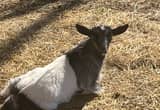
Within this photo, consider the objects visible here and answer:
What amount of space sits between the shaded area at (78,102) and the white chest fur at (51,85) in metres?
0.22

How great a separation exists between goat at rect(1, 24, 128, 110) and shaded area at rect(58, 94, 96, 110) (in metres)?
0.10

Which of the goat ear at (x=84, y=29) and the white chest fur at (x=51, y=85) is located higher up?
the goat ear at (x=84, y=29)

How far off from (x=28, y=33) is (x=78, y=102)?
213 centimetres

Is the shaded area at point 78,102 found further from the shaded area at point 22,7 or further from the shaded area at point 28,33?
the shaded area at point 22,7

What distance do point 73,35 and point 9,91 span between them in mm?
2032

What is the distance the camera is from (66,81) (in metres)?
5.39

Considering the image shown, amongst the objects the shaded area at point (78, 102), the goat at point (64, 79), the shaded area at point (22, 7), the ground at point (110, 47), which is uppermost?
the goat at point (64, 79)

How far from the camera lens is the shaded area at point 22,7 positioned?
27.1ft

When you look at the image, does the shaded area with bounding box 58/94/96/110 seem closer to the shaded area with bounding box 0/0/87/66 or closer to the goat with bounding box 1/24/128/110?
the goat with bounding box 1/24/128/110

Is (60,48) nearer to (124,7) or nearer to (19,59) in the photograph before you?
(19,59)

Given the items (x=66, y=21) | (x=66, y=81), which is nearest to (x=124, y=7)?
(x=66, y=21)

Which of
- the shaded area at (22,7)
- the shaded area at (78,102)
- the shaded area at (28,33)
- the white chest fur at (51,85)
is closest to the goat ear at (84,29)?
the white chest fur at (51,85)

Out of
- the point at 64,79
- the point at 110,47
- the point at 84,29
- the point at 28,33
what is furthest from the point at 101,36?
the point at 28,33

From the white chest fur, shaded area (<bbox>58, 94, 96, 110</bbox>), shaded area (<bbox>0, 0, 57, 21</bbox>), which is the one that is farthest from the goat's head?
shaded area (<bbox>0, 0, 57, 21</bbox>)
